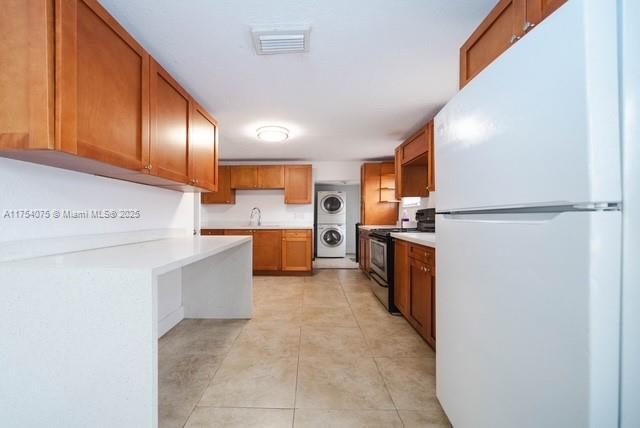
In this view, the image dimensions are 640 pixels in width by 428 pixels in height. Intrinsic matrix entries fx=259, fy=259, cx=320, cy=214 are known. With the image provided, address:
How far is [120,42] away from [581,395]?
7.40 feet

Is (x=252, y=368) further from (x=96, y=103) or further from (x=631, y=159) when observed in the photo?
(x=631, y=159)

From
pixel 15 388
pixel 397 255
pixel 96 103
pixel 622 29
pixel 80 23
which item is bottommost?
pixel 15 388

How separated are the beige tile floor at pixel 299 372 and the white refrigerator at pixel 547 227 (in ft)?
1.89

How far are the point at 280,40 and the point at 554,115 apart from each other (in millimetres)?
1448

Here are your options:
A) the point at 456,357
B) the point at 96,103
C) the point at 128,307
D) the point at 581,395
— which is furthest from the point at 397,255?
the point at 96,103

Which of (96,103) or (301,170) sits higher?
(301,170)

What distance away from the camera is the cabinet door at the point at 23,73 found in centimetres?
97

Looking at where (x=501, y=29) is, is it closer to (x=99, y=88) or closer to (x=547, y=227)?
(x=547, y=227)

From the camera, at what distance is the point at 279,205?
5168 mm

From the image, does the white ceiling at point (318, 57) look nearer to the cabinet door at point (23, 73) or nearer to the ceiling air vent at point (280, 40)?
the ceiling air vent at point (280, 40)

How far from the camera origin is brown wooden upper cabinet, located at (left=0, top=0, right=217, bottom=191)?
3.20 ft

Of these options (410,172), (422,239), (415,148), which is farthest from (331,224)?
(422,239)

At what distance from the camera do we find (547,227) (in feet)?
2.15

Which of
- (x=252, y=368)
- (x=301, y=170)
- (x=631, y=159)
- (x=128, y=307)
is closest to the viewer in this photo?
(x=631, y=159)
